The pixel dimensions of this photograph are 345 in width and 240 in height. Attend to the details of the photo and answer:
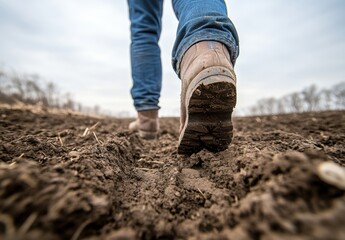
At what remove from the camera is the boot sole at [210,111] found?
982 millimetres

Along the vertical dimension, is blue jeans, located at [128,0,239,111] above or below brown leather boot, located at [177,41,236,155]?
above

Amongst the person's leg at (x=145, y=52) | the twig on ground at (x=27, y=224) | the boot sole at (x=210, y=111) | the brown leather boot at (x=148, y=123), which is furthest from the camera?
the brown leather boot at (x=148, y=123)

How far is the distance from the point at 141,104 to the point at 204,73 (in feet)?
3.38

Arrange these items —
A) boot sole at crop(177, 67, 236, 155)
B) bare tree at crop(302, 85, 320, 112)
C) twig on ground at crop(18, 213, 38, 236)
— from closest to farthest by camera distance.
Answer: twig on ground at crop(18, 213, 38, 236), boot sole at crop(177, 67, 236, 155), bare tree at crop(302, 85, 320, 112)

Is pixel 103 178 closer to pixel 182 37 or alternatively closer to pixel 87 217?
pixel 87 217

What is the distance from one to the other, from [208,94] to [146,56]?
1016 millimetres

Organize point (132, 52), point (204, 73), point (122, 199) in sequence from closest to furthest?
1. point (122, 199)
2. point (204, 73)
3. point (132, 52)

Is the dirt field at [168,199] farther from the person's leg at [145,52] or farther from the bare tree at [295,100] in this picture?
the bare tree at [295,100]

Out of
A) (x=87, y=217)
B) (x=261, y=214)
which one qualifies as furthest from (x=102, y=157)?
(x=261, y=214)

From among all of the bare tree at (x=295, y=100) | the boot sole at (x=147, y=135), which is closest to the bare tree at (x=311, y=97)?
the bare tree at (x=295, y=100)

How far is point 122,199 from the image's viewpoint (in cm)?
79

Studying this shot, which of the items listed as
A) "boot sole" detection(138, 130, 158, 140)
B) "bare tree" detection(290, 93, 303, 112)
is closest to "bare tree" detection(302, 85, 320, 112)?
"bare tree" detection(290, 93, 303, 112)

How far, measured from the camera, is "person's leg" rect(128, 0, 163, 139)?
1.77 m

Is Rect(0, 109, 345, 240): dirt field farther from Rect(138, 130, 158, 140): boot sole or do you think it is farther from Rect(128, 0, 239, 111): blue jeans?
Rect(138, 130, 158, 140): boot sole
